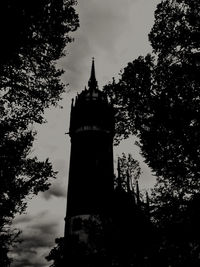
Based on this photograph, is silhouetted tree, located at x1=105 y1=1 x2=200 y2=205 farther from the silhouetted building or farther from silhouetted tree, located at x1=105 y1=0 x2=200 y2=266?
the silhouetted building

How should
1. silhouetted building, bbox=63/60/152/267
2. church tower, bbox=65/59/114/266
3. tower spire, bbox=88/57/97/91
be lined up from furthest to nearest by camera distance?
tower spire, bbox=88/57/97/91, church tower, bbox=65/59/114/266, silhouetted building, bbox=63/60/152/267

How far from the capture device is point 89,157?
36.8 metres

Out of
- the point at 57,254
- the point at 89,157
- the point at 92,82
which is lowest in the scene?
the point at 57,254

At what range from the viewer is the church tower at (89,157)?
3284 centimetres

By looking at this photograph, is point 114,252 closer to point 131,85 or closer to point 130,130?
point 130,130

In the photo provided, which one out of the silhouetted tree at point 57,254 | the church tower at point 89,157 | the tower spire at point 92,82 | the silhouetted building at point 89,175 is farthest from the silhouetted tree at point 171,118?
the tower spire at point 92,82

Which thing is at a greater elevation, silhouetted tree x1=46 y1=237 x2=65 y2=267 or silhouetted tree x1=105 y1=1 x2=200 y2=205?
silhouetted tree x1=105 y1=1 x2=200 y2=205

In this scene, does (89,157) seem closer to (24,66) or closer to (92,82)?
(92,82)

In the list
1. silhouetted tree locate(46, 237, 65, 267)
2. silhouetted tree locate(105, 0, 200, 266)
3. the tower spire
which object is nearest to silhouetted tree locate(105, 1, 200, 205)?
silhouetted tree locate(105, 0, 200, 266)

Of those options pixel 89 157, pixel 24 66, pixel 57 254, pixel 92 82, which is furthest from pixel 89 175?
pixel 24 66

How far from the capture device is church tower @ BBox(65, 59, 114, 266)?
32.8 meters

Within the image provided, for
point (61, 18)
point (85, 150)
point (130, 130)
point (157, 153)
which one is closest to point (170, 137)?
point (157, 153)

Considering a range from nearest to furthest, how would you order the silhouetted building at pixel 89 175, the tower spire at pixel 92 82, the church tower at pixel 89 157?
the silhouetted building at pixel 89 175
the church tower at pixel 89 157
the tower spire at pixel 92 82

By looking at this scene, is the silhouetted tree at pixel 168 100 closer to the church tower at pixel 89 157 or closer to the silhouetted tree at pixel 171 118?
the silhouetted tree at pixel 171 118
